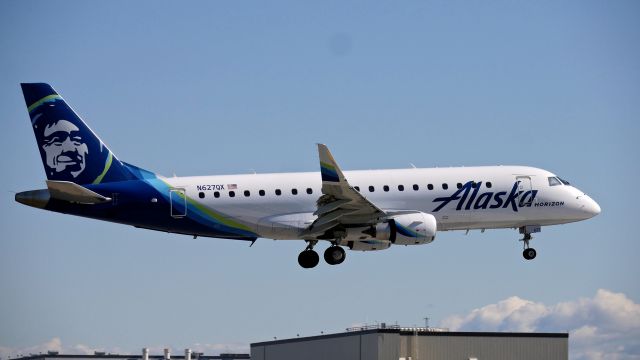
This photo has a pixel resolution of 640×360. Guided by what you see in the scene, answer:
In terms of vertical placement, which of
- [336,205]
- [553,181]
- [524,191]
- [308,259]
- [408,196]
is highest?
[553,181]

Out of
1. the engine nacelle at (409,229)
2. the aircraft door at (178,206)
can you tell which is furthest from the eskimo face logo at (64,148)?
the engine nacelle at (409,229)

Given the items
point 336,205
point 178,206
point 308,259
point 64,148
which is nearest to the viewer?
point 336,205

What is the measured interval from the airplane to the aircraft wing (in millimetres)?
87

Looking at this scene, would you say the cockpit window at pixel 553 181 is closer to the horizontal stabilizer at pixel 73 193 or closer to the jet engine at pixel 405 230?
the jet engine at pixel 405 230

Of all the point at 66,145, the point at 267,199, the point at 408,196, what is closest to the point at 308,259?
the point at 267,199

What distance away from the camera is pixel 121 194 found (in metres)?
86.1

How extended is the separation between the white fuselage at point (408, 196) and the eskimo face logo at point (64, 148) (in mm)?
5643

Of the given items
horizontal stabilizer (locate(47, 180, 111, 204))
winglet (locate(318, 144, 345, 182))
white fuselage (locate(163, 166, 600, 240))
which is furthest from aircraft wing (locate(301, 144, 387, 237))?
horizontal stabilizer (locate(47, 180, 111, 204))

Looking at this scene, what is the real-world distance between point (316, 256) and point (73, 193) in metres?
15.9

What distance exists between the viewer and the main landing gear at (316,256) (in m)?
87.8

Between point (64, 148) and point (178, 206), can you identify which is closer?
point (178, 206)

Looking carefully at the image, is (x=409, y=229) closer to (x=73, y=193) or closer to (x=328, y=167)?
(x=328, y=167)

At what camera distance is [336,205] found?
84312mm

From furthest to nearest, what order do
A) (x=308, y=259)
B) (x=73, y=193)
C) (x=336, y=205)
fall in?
(x=308, y=259), (x=73, y=193), (x=336, y=205)
